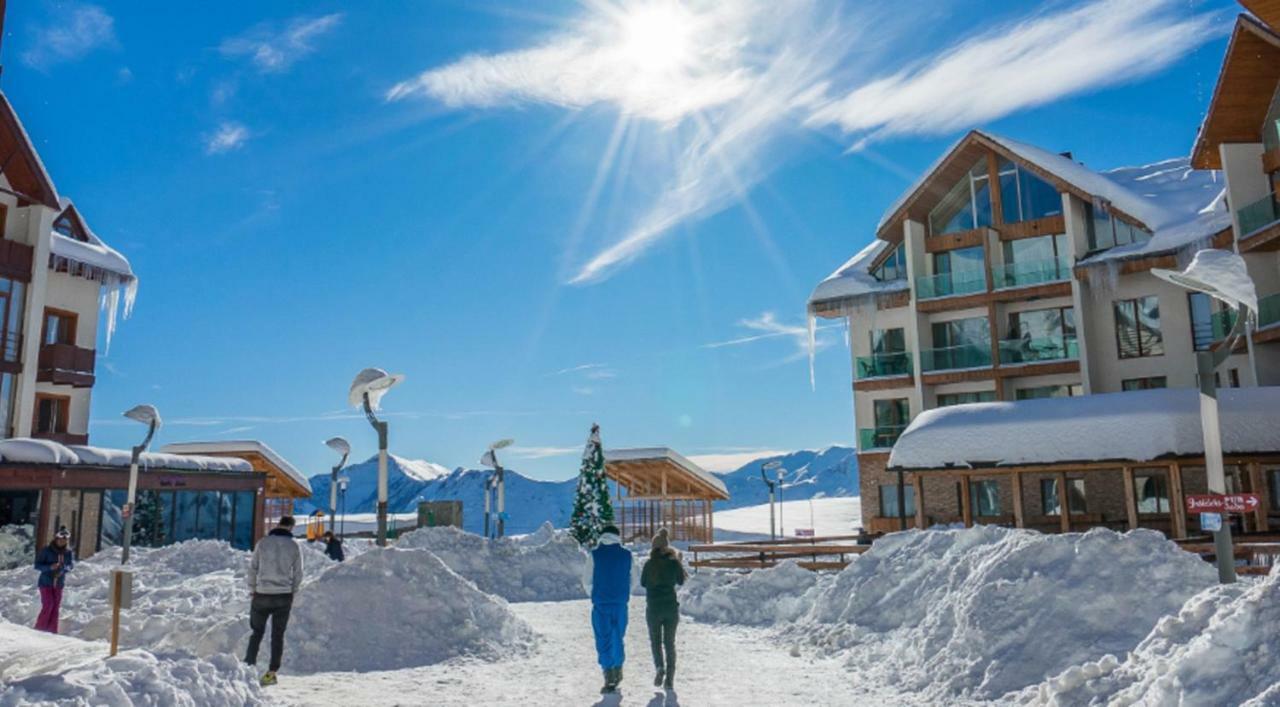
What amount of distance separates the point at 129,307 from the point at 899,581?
92.6ft

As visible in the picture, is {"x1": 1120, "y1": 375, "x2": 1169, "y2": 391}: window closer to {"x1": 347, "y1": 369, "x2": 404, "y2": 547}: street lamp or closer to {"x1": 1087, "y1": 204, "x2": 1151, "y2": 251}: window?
{"x1": 1087, "y1": 204, "x2": 1151, "y2": 251}: window

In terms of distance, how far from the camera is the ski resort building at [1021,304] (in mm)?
25062

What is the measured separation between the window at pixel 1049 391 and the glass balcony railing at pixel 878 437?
403cm

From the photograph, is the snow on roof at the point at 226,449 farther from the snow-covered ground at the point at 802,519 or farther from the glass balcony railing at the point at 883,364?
the snow-covered ground at the point at 802,519

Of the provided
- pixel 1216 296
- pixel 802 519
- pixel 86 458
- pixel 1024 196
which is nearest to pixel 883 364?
pixel 1024 196

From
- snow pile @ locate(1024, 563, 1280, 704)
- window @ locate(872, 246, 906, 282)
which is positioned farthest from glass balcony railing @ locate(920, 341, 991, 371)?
snow pile @ locate(1024, 563, 1280, 704)

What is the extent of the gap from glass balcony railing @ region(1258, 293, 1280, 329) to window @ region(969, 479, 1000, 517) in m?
8.32

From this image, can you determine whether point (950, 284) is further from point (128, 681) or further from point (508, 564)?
point (128, 681)

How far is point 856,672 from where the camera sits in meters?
9.58

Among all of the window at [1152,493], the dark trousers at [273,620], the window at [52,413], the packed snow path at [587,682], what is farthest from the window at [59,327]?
the window at [1152,493]

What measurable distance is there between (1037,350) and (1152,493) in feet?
19.2

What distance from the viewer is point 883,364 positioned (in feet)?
101

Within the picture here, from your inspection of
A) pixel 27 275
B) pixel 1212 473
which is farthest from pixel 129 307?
pixel 1212 473

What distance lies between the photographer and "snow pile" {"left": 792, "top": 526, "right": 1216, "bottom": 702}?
7711 mm
